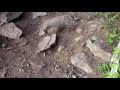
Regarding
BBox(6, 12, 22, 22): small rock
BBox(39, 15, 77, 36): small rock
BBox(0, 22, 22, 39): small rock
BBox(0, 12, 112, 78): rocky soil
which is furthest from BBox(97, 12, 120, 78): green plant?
BBox(6, 12, 22, 22): small rock

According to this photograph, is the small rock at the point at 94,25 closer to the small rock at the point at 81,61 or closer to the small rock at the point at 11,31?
the small rock at the point at 81,61

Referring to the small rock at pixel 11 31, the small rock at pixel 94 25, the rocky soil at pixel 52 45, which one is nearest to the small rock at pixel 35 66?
the rocky soil at pixel 52 45

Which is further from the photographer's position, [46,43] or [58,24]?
[58,24]

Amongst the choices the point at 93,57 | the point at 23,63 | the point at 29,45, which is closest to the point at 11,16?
the point at 29,45

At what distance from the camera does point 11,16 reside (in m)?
4.21

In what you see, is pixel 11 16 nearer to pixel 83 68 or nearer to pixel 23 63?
pixel 23 63

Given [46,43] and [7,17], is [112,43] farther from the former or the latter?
[7,17]

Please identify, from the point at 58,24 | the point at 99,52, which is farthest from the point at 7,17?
the point at 99,52

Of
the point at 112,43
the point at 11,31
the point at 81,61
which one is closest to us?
the point at 81,61

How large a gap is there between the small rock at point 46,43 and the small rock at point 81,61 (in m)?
0.50

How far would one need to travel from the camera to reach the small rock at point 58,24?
389 centimetres

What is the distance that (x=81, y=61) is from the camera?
127 inches

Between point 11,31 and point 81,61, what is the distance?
1.59 meters

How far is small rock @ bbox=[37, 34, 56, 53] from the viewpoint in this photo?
11.5 feet
